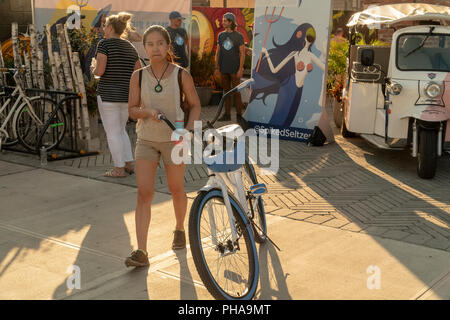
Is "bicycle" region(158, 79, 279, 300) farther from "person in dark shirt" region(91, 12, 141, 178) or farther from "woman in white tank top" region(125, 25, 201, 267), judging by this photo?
"person in dark shirt" region(91, 12, 141, 178)

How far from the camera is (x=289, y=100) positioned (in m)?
10.8

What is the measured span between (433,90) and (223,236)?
4.98 meters

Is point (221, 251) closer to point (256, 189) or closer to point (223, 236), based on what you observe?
point (223, 236)

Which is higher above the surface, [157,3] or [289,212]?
[157,3]

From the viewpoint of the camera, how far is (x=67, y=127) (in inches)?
375

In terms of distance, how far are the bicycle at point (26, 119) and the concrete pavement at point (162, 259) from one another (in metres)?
2.41

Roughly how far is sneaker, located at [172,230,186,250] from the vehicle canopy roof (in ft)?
16.8

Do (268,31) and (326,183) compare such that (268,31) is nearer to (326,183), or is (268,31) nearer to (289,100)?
(289,100)

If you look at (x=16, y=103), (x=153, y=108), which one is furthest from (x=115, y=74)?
(x=153, y=108)

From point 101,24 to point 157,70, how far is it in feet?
28.5

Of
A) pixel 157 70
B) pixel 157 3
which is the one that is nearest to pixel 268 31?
pixel 157 3

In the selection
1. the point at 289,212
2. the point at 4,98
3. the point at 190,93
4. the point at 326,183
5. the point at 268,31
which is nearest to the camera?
the point at 190,93

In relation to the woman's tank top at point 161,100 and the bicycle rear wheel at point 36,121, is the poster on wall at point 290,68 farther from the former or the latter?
the woman's tank top at point 161,100
